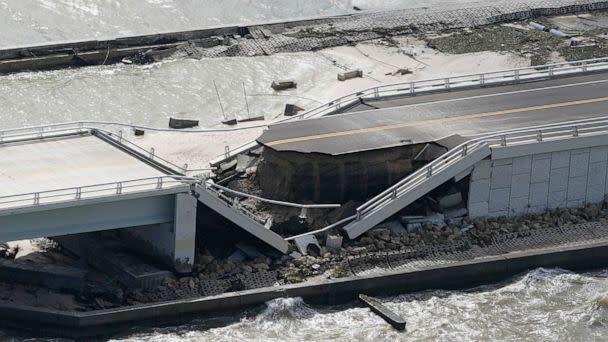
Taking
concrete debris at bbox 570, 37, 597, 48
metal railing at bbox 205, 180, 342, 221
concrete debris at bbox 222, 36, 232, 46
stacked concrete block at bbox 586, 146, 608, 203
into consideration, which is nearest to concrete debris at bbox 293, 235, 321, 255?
metal railing at bbox 205, 180, 342, 221

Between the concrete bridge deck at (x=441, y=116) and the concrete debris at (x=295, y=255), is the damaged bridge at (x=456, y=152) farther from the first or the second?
the concrete debris at (x=295, y=255)

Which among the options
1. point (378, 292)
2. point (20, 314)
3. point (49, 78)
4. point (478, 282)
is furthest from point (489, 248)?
point (49, 78)

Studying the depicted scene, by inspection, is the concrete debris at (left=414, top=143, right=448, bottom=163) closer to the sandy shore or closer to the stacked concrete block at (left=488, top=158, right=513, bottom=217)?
the stacked concrete block at (left=488, top=158, right=513, bottom=217)

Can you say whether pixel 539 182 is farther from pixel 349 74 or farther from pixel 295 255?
pixel 349 74

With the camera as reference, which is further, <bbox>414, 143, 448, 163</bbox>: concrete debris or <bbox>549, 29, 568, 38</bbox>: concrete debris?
<bbox>549, 29, 568, 38</bbox>: concrete debris

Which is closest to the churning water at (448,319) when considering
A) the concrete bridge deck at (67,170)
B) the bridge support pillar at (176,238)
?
the bridge support pillar at (176,238)
